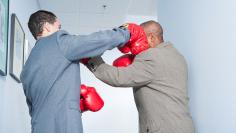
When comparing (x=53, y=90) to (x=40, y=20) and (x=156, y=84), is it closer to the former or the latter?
(x=40, y=20)

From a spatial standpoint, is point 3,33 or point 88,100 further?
point 3,33

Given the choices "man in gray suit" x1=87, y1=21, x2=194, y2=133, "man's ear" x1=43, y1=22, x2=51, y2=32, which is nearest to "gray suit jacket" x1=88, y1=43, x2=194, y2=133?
"man in gray suit" x1=87, y1=21, x2=194, y2=133

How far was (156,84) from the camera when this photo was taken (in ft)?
6.23

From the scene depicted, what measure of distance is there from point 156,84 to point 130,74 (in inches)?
6.8

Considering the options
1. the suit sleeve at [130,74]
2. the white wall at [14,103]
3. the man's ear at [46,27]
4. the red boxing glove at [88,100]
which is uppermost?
the man's ear at [46,27]

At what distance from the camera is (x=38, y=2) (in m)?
4.55

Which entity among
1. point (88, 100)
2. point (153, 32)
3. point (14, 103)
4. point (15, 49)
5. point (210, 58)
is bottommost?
point (14, 103)

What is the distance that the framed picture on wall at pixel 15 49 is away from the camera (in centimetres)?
266

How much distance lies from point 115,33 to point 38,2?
10.1 feet

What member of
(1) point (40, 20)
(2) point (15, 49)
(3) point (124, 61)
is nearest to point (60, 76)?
(1) point (40, 20)

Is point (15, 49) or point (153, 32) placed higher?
point (153, 32)

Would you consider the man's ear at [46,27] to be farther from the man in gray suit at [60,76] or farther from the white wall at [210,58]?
the white wall at [210,58]

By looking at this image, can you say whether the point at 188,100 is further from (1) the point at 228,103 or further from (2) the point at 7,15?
(2) the point at 7,15

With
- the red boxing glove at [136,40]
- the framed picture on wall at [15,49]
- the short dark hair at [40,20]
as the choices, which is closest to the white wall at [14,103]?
the framed picture on wall at [15,49]
